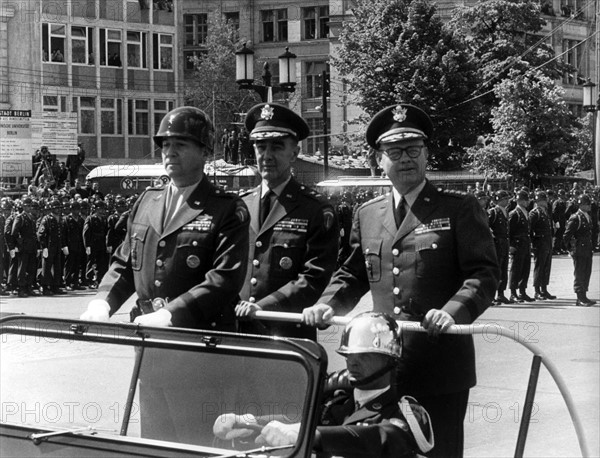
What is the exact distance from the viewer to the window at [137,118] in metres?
47.9

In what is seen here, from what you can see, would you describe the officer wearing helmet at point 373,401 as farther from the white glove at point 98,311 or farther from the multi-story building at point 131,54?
the multi-story building at point 131,54

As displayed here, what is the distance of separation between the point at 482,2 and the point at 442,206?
41547 mm

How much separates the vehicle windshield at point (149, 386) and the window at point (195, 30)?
57.3m

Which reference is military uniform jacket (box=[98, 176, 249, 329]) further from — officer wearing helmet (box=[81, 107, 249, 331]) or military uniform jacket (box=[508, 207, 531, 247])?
military uniform jacket (box=[508, 207, 531, 247])

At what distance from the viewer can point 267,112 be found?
565 centimetres

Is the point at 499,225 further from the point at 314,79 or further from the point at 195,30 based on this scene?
the point at 195,30

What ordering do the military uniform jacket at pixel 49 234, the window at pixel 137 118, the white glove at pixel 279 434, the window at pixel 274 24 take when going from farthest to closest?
the window at pixel 274 24, the window at pixel 137 118, the military uniform jacket at pixel 49 234, the white glove at pixel 279 434

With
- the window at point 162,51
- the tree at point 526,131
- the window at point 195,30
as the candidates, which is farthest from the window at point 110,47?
the tree at point 526,131

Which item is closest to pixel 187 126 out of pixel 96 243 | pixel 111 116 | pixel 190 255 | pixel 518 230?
pixel 190 255

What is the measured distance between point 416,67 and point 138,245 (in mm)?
34894

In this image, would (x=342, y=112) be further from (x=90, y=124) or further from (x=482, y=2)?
(x=90, y=124)

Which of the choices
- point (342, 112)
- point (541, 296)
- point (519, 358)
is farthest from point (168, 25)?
point (519, 358)

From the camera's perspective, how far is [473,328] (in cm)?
385

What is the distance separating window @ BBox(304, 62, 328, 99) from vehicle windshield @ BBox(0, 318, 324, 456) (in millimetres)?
48822
